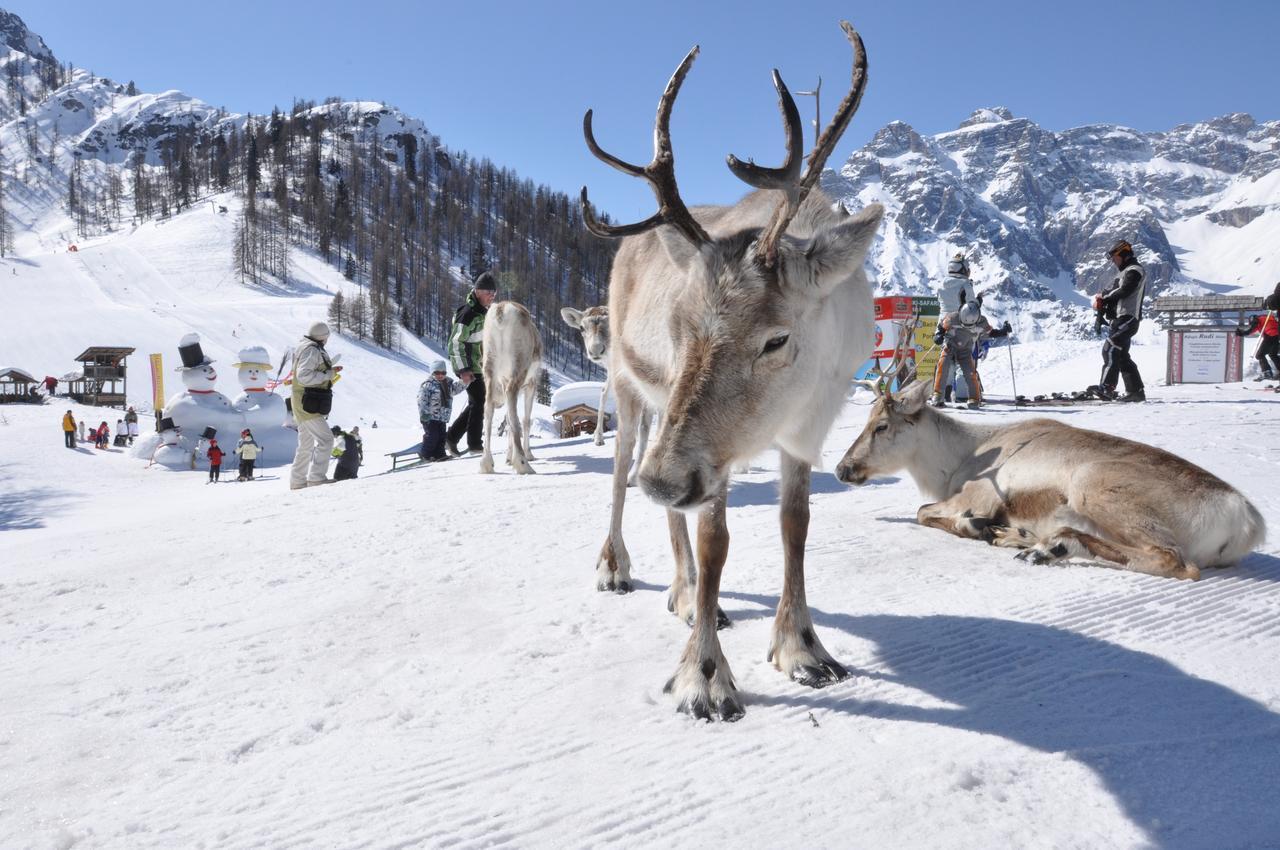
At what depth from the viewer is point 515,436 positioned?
9461mm

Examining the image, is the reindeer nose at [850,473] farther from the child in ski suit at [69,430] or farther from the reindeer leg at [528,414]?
the child in ski suit at [69,430]

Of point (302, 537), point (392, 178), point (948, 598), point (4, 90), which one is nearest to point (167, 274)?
point (392, 178)

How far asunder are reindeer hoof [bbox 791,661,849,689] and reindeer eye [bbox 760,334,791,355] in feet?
4.19

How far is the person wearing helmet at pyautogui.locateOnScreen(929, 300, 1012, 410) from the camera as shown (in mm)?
12922

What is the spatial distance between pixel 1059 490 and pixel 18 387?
49.5 m

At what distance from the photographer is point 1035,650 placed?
9.95ft

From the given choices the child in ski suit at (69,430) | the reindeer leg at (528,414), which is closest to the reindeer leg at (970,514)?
the reindeer leg at (528,414)

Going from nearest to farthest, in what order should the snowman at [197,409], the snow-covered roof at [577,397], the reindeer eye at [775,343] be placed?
1. the reindeer eye at [775,343]
2. the snowman at [197,409]
3. the snow-covered roof at [577,397]

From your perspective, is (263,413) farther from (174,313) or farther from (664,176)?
(174,313)

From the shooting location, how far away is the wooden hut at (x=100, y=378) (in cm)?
3747

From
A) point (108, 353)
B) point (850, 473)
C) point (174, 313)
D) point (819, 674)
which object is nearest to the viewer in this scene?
point (819, 674)

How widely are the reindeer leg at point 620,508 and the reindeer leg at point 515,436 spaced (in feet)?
15.9

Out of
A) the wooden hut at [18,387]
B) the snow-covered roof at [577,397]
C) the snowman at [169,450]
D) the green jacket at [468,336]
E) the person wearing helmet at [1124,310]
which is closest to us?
the green jacket at [468,336]

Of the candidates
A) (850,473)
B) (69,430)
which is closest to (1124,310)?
(850,473)
